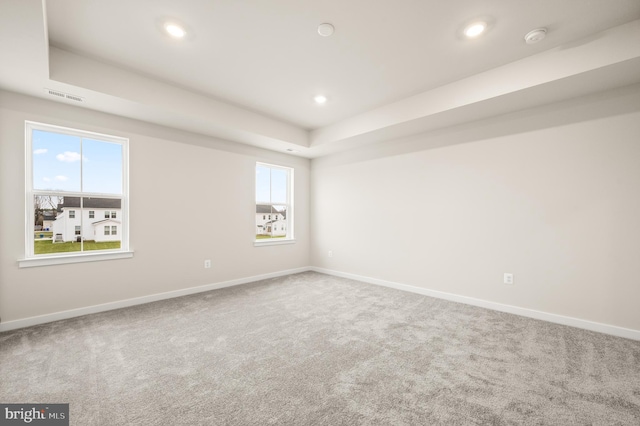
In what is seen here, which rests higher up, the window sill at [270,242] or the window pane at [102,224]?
the window pane at [102,224]

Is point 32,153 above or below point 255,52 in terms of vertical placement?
below

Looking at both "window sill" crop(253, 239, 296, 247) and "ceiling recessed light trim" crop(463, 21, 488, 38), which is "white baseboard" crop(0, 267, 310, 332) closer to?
"window sill" crop(253, 239, 296, 247)

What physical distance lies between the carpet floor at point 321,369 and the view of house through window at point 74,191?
943mm

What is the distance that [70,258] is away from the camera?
3115 millimetres

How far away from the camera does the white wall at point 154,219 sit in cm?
283

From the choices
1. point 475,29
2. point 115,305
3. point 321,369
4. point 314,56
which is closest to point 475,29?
point 475,29

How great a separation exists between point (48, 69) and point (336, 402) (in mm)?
3739

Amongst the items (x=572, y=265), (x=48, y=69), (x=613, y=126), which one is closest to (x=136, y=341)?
(x=48, y=69)

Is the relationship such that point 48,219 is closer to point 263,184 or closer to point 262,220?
point 262,220

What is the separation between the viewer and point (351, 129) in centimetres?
434

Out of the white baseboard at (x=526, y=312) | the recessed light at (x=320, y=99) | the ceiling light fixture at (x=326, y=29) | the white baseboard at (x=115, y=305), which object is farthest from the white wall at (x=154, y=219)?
the ceiling light fixture at (x=326, y=29)

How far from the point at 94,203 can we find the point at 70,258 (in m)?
0.70

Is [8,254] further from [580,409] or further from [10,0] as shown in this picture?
[580,409]

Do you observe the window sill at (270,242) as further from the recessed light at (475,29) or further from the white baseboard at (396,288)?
the recessed light at (475,29)
